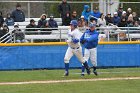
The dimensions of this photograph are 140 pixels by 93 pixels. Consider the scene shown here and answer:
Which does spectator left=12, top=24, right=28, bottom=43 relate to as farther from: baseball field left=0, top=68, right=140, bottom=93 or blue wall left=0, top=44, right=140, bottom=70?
baseball field left=0, top=68, right=140, bottom=93

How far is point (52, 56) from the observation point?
23.2m

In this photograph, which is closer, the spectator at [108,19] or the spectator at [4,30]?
the spectator at [4,30]

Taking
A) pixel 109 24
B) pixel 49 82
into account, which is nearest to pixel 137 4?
pixel 109 24

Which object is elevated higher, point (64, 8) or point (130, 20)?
point (64, 8)

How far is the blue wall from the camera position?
22734 millimetres

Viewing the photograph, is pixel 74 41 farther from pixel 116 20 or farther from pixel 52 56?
pixel 116 20

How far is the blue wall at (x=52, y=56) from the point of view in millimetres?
22734

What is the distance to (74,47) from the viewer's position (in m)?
18.8

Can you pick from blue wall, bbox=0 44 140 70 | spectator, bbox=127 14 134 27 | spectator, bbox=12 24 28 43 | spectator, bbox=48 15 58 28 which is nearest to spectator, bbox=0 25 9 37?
spectator, bbox=12 24 28 43

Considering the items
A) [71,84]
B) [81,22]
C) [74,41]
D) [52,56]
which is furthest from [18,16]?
[71,84]

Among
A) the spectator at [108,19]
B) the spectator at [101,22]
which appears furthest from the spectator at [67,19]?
the spectator at [108,19]

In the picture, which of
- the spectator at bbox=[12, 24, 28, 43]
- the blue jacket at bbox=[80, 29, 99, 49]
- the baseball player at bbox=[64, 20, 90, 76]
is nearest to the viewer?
the baseball player at bbox=[64, 20, 90, 76]

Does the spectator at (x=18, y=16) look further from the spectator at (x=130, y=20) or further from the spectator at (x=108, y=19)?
the spectator at (x=130, y=20)

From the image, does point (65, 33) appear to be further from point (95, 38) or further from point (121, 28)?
point (95, 38)
